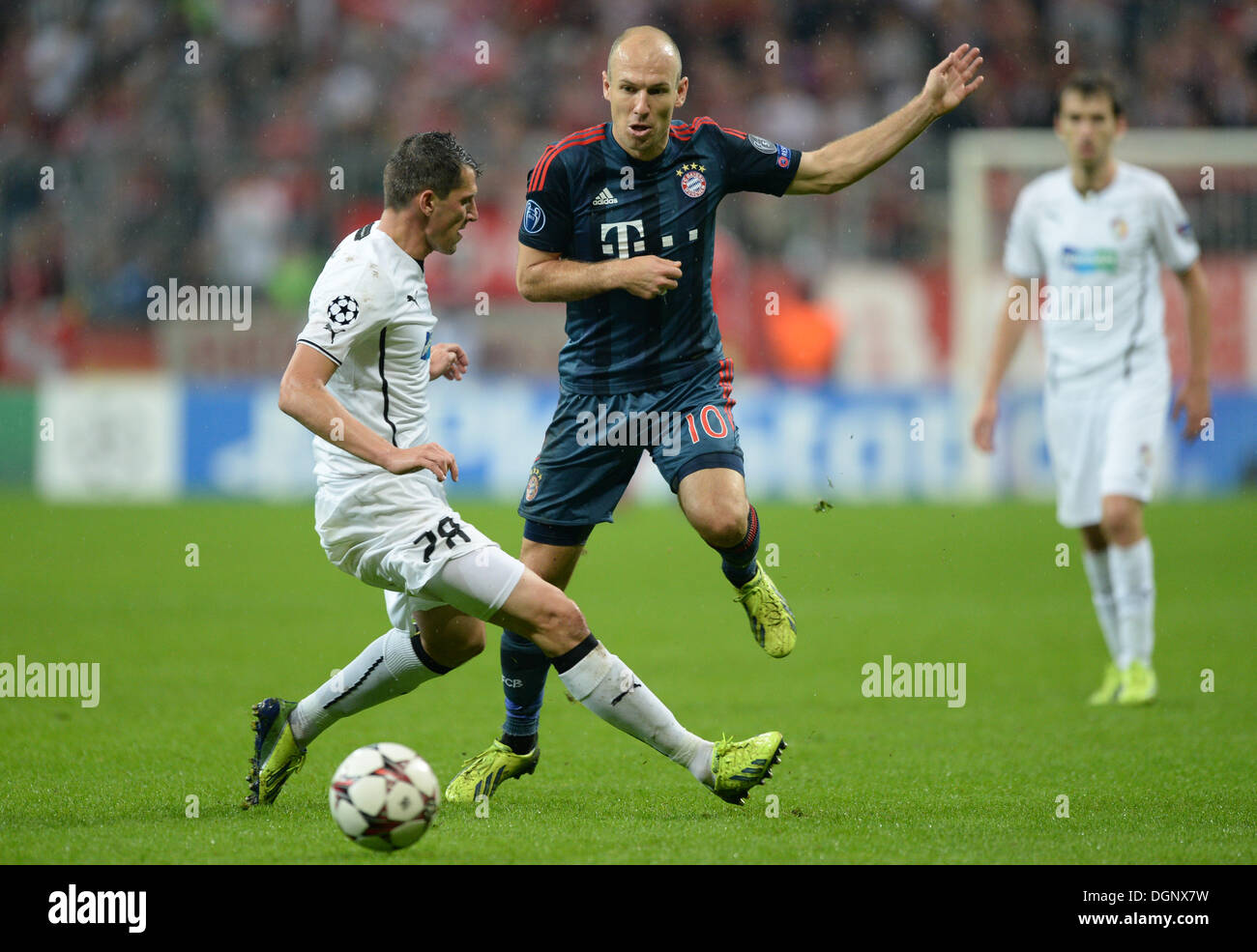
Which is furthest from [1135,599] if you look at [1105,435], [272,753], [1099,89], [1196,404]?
[272,753]

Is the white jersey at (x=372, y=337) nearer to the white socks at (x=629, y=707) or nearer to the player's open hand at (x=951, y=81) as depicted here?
the white socks at (x=629, y=707)

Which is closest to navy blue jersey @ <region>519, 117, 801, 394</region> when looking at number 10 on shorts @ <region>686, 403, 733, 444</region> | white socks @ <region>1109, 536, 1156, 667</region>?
number 10 on shorts @ <region>686, 403, 733, 444</region>

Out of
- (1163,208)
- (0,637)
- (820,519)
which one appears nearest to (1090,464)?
(1163,208)

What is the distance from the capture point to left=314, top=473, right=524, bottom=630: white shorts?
489 cm

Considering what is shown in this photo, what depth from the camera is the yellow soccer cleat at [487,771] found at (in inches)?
215

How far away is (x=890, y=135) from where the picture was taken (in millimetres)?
5668

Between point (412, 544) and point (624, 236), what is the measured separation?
146 cm

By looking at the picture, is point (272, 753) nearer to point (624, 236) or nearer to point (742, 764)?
point (742, 764)

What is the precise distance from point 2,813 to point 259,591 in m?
6.50

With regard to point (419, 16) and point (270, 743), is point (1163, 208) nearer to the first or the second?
point (270, 743)

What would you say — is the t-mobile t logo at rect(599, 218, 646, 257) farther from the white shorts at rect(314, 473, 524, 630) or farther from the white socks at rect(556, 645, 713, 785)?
the white socks at rect(556, 645, 713, 785)

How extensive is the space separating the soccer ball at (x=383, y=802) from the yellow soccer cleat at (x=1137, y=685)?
13.8 ft

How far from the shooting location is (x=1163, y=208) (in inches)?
304

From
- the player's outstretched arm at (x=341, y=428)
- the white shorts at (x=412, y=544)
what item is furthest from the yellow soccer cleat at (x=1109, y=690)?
the player's outstretched arm at (x=341, y=428)
